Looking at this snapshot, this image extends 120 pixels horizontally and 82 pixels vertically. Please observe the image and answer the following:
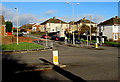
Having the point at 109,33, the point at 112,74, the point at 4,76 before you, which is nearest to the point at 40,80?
the point at 4,76

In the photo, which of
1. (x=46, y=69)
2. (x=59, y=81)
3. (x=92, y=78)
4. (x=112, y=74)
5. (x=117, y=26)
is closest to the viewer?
(x=59, y=81)

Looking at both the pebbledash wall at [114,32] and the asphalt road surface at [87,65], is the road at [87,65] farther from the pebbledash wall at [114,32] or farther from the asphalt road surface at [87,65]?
the pebbledash wall at [114,32]

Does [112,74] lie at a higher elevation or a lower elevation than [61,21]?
lower

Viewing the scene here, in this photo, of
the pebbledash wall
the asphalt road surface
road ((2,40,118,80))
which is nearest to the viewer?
the asphalt road surface

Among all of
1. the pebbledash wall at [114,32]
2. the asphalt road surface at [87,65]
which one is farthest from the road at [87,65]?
the pebbledash wall at [114,32]

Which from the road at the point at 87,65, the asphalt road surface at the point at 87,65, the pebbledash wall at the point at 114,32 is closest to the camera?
the asphalt road surface at the point at 87,65

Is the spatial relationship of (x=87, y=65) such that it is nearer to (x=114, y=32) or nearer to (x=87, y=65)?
(x=87, y=65)

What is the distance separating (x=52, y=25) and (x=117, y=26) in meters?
42.1

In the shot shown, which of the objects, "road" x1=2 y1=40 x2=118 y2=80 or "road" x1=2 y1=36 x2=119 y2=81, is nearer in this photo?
"road" x1=2 y1=36 x2=119 y2=81

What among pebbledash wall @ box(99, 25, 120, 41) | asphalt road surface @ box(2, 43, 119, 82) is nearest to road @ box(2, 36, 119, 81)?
asphalt road surface @ box(2, 43, 119, 82)

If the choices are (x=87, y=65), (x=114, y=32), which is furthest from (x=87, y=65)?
(x=114, y=32)

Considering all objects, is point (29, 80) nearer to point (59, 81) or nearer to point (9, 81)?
point (9, 81)

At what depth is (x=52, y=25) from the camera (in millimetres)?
87000

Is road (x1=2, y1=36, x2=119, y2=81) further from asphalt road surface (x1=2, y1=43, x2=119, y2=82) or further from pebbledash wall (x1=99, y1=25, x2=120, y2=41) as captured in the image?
pebbledash wall (x1=99, y1=25, x2=120, y2=41)
